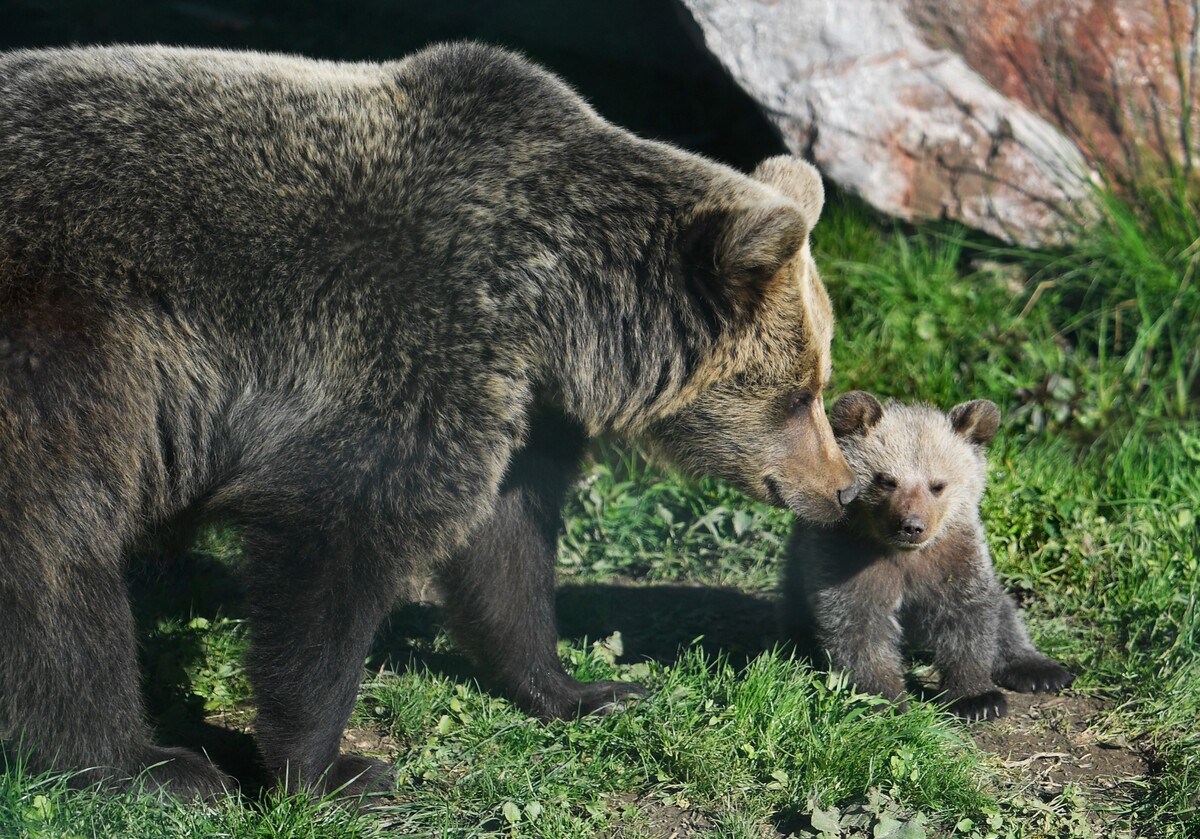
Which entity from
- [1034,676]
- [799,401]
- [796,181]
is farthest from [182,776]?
[1034,676]

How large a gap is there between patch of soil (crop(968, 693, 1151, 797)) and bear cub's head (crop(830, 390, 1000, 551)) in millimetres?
720

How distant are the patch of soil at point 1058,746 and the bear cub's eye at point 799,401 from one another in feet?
4.29

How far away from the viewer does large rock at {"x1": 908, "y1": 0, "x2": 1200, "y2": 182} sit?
682 cm

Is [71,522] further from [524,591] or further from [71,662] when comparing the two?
[524,591]

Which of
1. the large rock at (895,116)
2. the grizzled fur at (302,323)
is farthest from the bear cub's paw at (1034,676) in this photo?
the large rock at (895,116)

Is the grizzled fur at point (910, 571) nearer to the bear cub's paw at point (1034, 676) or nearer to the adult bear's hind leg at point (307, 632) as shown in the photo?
the bear cub's paw at point (1034, 676)

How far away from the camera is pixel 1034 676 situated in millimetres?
4680

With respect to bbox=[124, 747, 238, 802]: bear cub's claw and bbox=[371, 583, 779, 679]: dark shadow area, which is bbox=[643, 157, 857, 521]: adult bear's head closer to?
bbox=[371, 583, 779, 679]: dark shadow area

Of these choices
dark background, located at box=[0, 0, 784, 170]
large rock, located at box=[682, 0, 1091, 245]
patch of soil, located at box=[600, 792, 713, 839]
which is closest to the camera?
patch of soil, located at box=[600, 792, 713, 839]

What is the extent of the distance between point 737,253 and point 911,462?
1.27 meters

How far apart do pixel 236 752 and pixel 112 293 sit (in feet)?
5.56

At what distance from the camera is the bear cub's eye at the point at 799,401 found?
13.8 feet

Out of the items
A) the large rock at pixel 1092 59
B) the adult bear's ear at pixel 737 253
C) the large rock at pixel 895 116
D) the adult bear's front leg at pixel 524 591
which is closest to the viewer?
the adult bear's ear at pixel 737 253

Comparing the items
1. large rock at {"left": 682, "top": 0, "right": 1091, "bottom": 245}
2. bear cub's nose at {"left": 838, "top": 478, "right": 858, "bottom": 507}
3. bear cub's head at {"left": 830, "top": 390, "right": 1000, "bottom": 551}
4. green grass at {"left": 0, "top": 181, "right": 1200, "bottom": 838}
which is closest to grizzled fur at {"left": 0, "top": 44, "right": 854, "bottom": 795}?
green grass at {"left": 0, "top": 181, "right": 1200, "bottom": 838}
